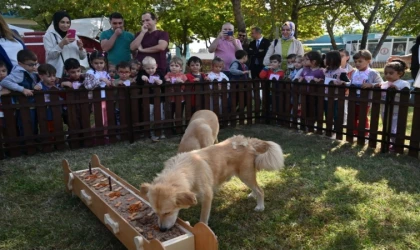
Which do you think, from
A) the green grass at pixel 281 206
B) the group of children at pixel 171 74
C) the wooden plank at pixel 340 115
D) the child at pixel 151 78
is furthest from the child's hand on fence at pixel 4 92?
the wooden plank at pixel 340 115

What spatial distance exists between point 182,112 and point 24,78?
10.6ft

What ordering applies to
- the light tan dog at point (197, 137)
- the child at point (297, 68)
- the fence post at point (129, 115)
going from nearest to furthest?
the light tan dog at point (197, 137) < the fence post at point (129, 115) < the child at point (297, 68)

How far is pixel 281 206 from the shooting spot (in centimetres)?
404

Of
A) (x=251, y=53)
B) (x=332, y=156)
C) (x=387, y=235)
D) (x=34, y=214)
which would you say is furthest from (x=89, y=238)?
(x=251, y=53)

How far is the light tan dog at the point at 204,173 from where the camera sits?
2.84 metres

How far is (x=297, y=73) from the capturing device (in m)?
7.89

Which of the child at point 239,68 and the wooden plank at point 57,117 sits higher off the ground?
the child at point 239,68

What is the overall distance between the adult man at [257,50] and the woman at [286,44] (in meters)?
0.42

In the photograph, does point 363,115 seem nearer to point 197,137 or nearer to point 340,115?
point 340,115

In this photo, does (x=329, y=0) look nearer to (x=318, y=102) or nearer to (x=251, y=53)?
(x=251, y=53)

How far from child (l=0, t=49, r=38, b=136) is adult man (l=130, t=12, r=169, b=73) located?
6.91ft

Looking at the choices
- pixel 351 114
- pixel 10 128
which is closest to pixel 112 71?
pixel 10 128

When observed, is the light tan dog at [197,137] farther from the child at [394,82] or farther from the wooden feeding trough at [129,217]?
the child at [394,82]

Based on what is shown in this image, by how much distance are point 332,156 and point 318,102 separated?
178 cm
